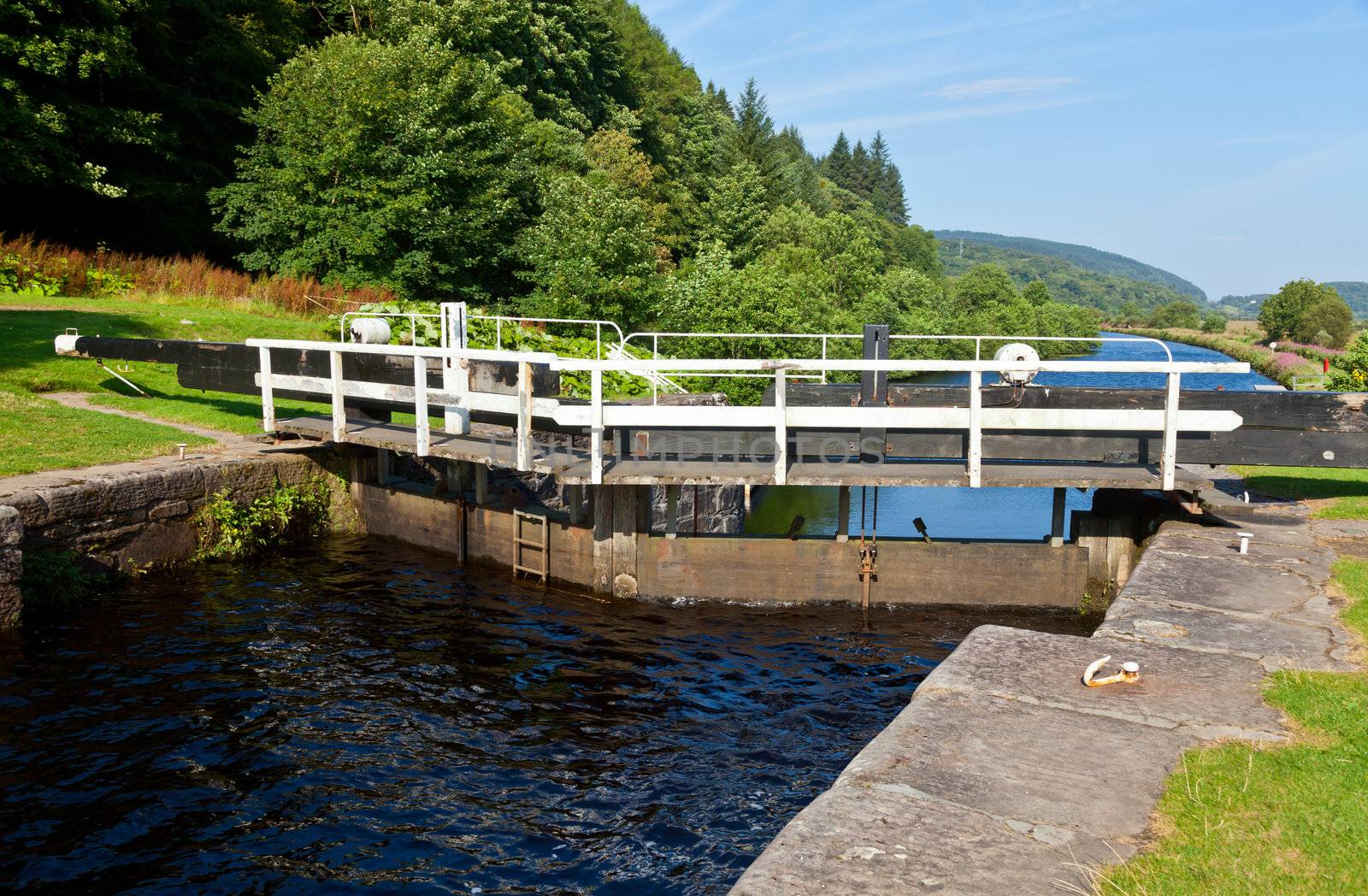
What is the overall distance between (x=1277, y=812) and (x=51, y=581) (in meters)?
11.0

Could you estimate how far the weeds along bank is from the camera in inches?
407

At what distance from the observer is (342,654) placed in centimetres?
990

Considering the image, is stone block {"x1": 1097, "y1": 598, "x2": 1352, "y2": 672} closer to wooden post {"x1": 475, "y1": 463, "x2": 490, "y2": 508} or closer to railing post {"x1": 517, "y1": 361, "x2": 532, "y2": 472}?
railing post {"x1": 517, "y1": 361, "x2": 532, "y2": 472}

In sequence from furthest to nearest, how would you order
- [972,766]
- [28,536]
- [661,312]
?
[661,312]
[28,536]
[972,766]

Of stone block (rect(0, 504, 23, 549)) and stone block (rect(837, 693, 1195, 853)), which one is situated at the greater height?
stone block (rect(0, 504, 23, 549))

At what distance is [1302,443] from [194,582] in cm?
1263

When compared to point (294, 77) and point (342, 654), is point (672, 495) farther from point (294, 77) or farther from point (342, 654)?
point (294, 77)

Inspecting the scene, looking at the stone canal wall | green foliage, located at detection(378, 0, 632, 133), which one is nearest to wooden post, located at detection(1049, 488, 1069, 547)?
the stone canal wall

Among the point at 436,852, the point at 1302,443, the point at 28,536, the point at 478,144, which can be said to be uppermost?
the point at 478,144

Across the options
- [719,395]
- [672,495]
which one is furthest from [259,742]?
[719,395]

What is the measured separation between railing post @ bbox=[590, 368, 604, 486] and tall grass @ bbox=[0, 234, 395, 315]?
16.8 m

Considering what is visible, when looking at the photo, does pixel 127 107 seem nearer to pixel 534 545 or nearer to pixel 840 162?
pixel 534 545

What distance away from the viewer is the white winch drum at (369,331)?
1391cm

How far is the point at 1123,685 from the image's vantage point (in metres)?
5.96
